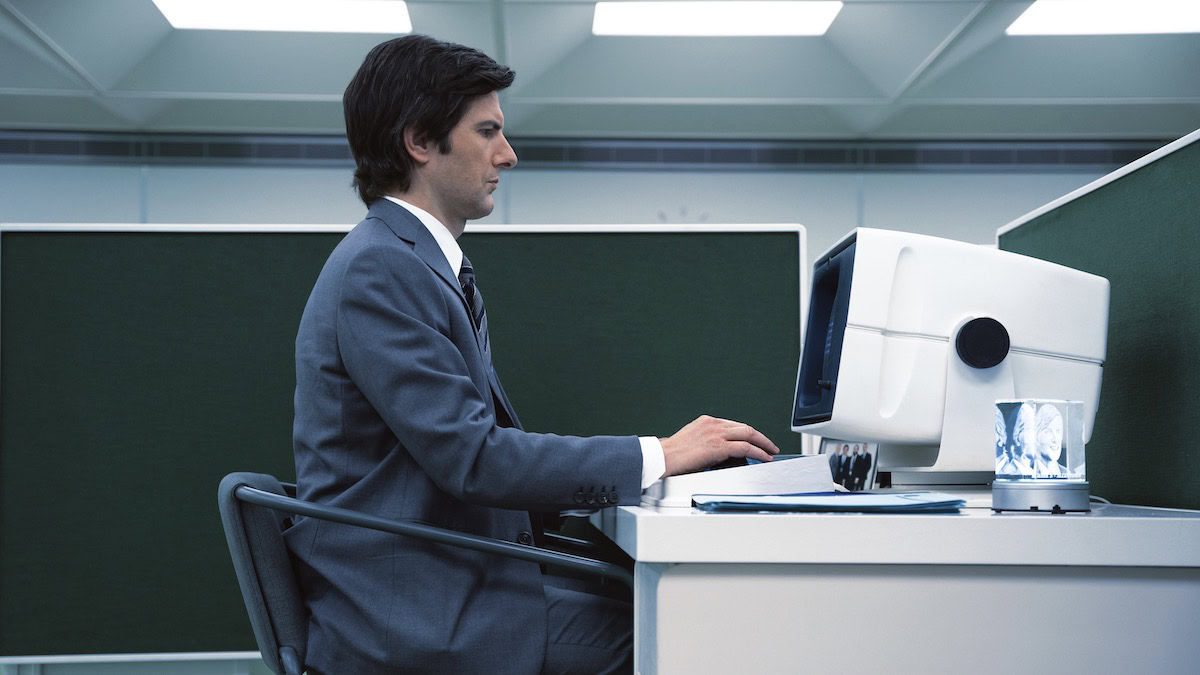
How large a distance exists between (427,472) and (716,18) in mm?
3503

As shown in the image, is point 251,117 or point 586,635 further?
point 251,117

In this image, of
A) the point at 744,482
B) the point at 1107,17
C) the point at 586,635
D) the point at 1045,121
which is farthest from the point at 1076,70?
the point at 586,635

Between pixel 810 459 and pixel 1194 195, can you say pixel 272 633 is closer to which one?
pixel 810 459

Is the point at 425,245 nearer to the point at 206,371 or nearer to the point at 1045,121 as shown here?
the point at 206,371

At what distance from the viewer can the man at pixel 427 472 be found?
1072 mm

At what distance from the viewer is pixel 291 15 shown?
4.12m

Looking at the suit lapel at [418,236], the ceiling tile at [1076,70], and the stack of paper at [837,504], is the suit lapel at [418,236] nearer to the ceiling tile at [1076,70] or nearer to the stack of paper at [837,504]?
the stack of paper at [837,504]

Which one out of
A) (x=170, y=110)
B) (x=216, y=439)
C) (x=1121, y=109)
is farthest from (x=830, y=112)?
(x=216, y=439)

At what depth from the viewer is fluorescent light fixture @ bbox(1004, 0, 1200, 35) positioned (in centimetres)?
407

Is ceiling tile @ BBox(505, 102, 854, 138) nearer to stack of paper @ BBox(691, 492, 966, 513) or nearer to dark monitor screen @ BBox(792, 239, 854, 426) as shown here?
dark monitor screen @ BBox(792, 239, 854, 426)

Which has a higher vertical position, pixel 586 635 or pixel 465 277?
pixel 465 277

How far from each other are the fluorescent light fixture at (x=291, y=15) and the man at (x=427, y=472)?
308cm

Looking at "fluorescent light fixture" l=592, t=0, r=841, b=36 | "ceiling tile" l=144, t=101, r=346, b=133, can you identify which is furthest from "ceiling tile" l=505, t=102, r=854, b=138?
"ceiling tile" l=144, t=101, r=346, b=133

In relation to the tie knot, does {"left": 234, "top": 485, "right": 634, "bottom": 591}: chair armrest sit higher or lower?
lower
